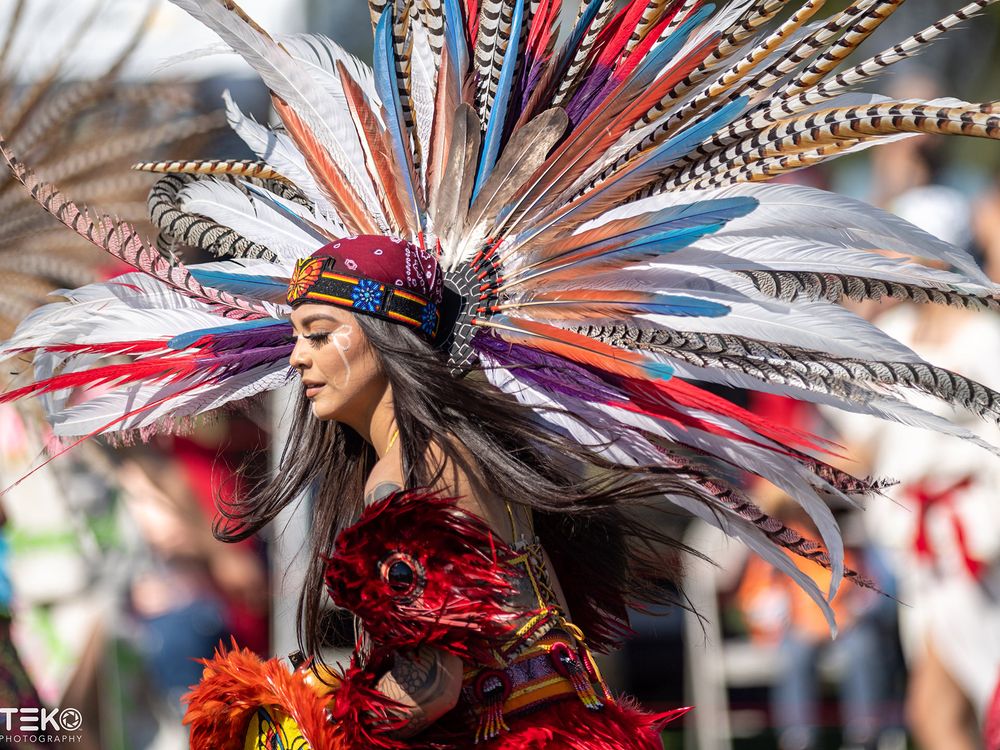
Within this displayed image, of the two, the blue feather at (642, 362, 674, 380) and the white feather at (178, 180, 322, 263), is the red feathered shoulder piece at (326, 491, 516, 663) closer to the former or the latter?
the blue feather at (642, 362, 674, 380)

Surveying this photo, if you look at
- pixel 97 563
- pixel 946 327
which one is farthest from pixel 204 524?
pixel 946 327

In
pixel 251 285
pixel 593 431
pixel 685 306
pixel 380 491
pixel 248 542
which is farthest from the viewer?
pixel 248 542

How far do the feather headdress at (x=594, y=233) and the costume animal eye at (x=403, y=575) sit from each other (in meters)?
0.49

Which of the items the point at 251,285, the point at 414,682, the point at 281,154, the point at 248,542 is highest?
the point at 281,154

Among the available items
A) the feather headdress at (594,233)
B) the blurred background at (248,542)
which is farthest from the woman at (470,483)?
the blurred background at (248,542)

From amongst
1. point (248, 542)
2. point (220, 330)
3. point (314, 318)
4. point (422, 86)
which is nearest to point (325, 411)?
point (314, 318)

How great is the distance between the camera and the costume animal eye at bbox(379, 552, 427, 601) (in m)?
2.17

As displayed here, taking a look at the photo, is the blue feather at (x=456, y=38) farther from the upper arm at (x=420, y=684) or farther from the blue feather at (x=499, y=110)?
the upper arm at (x=420, y=684)

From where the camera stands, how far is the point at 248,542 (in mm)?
5809

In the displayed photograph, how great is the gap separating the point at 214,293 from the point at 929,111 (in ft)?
4.72

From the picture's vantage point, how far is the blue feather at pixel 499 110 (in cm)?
263

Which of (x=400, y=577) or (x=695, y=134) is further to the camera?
(x=695, y=134)

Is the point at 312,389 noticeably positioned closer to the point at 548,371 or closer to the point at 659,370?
the point at 548,371

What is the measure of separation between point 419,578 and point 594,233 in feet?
2.44
